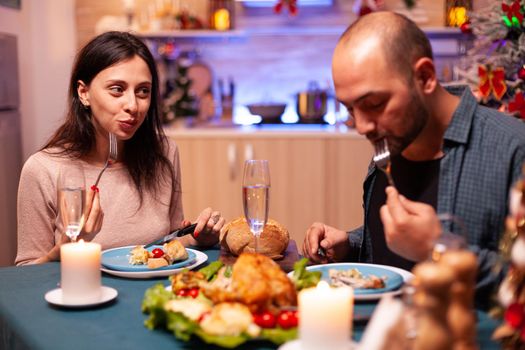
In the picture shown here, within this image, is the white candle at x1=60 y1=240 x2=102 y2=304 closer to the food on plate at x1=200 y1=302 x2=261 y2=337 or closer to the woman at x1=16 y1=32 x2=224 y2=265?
the food on plate at x1=200 y1=302 x2=261 y2=337

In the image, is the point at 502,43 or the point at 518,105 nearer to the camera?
the point at 518,105

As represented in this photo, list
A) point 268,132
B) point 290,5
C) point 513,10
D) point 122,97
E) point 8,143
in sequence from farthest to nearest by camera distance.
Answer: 1. point 290,5
2. point 268,132
3. point 8,143
4. point 513,10
5. point 122,97

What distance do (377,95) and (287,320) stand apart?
54 centimetres

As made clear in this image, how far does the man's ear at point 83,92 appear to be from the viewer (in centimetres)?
229

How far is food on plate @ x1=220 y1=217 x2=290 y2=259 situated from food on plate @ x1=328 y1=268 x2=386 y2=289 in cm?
30

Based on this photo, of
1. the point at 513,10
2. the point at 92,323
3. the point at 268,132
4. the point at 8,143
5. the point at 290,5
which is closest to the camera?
the point at 92,323

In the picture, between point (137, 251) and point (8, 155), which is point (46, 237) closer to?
point (137, 251)

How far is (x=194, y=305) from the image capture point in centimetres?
116

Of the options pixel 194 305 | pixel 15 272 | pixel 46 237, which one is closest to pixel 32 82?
pixel 46 237

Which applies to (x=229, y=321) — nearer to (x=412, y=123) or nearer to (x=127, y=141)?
(x=412, y=123)

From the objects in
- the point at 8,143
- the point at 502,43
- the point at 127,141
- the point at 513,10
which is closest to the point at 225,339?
the point at 127,141

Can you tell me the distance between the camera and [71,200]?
138 centimetres

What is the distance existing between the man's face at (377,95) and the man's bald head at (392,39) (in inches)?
0.4

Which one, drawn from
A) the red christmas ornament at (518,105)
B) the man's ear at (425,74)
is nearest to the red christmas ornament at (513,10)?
the red christmas ornament at (518,105)
